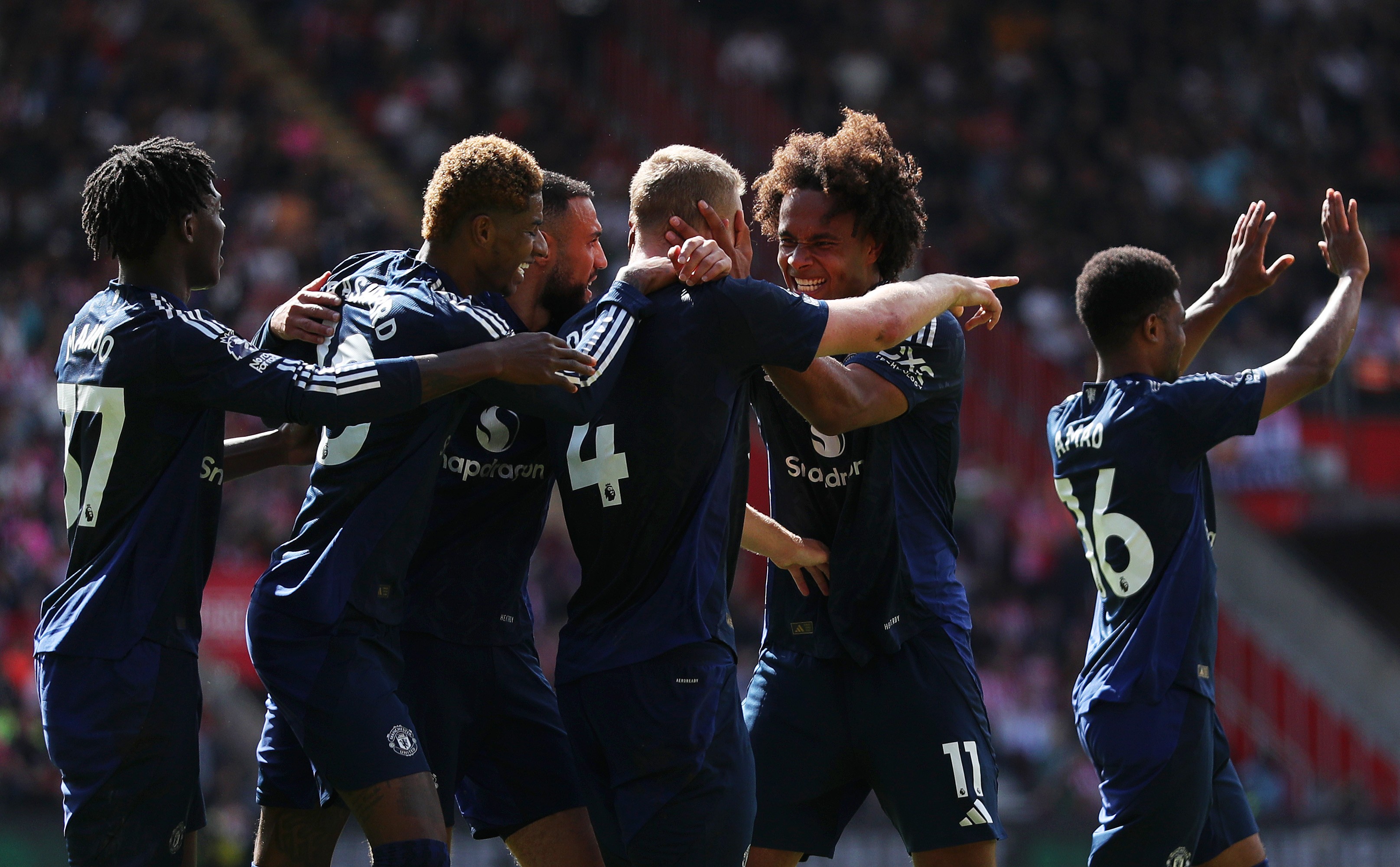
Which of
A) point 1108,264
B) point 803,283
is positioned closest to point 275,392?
point 803,283

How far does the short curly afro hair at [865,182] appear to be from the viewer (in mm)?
4660

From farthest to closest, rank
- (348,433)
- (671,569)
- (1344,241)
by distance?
(1344,241)
(348,433)
(671,569)

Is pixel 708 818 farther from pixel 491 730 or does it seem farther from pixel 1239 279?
pixel 1239 279

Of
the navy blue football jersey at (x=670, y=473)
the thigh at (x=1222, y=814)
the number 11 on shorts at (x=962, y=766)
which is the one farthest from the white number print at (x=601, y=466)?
the thigh at (x=1222, y=814)

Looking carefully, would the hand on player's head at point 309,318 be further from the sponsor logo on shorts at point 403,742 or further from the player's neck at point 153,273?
the sponsor logo on shorts at point 403,742

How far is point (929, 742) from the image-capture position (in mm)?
4336

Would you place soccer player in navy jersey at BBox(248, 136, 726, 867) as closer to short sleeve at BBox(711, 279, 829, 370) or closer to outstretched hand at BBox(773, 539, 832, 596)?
short sleeve at BBox(711, 279, 829, 370)

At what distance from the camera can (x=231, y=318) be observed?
15992 mm

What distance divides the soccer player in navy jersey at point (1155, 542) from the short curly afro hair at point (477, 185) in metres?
1.98

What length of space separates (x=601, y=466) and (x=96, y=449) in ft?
4.41

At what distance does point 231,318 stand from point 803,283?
12.5m

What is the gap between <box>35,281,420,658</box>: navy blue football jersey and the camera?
3.91 metres

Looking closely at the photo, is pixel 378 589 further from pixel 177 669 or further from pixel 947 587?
pixel 947 587

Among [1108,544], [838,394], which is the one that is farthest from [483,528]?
[1108,544]
